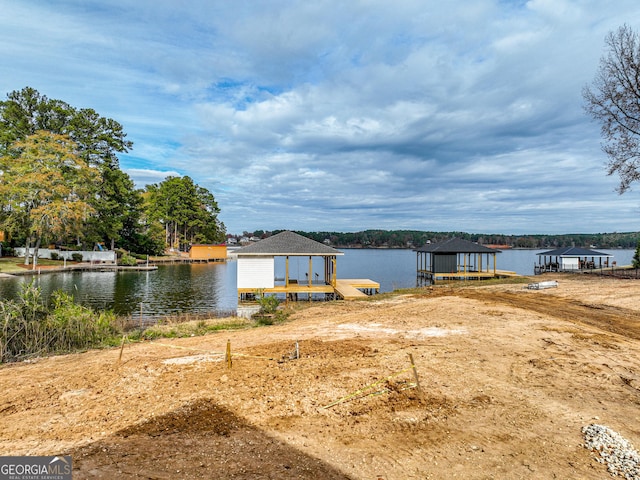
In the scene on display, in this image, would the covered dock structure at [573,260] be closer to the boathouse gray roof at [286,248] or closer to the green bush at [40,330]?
the boathouse gray roof at [286,248]

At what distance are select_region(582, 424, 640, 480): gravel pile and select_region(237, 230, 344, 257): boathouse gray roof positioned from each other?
18.2 meters

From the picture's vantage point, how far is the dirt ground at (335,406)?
167 inches

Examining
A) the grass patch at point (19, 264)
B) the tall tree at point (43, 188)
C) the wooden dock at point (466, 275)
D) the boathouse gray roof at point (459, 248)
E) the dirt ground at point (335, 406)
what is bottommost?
the wooden dock at point (466, 275)

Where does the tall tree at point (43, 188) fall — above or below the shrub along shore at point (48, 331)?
above

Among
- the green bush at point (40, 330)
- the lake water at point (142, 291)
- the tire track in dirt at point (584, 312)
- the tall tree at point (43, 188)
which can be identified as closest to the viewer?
the green bush at point (40, 330)

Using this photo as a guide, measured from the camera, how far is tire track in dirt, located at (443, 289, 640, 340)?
1152 cm

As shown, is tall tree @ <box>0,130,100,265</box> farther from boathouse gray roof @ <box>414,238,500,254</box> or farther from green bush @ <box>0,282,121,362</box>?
boathouse gray roof @ <box>414,238,500,254</box>

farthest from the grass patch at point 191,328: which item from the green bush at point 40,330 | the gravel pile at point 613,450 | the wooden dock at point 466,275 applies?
the wooden dock at point 466,275

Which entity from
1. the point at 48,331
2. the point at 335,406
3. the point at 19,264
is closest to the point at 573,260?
the point at 335,406

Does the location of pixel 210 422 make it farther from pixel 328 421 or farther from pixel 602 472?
pixel 602 472

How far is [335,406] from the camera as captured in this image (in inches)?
228

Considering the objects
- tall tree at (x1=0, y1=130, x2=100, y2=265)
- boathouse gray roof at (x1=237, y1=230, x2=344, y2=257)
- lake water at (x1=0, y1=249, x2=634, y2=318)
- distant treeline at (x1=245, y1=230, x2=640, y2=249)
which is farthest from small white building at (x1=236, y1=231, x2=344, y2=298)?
distant treeline at (x1=245, y1=230, x2=640, y2=249)

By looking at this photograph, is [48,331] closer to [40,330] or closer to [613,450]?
[40,330]

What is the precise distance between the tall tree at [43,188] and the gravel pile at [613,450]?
140ft
